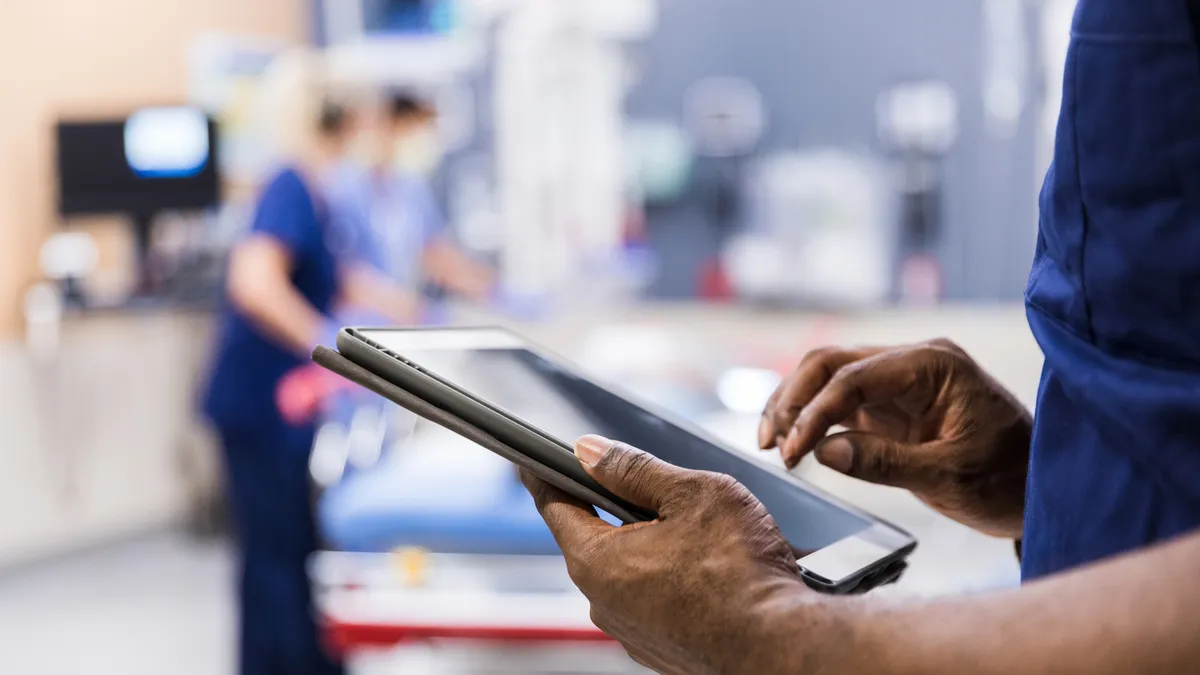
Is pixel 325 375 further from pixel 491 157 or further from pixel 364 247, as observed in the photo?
pixel 491 157

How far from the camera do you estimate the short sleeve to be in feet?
8.83

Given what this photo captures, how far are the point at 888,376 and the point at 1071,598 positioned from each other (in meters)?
0.39

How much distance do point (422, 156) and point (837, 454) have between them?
4119mm

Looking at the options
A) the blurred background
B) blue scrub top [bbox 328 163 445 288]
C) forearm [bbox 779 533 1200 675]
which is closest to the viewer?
forearm [bbox 779 533 1200 675]

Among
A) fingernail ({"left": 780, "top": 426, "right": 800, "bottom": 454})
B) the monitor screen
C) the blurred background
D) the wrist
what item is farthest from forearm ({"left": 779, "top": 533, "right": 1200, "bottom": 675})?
the monitor screen

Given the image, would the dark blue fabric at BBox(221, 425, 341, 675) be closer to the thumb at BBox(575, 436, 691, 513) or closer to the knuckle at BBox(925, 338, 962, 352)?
the knuckle at BBox(925, 338, 962, 352)

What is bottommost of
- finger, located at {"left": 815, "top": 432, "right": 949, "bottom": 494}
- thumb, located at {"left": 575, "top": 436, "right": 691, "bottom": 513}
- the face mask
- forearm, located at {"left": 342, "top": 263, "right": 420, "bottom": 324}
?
forearm, located at {"left": 342, "top": 263, "right": 420, "bottom": 324}

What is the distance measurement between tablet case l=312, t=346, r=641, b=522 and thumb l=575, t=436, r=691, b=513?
0.04ft

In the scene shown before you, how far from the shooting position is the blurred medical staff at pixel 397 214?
3354mm

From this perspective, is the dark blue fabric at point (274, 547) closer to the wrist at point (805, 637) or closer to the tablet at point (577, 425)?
the tablet at point (577, 425)

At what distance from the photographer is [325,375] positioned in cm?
262

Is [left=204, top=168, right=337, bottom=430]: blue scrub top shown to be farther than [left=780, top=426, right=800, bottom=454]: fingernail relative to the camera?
Yes

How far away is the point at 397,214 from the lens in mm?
3699

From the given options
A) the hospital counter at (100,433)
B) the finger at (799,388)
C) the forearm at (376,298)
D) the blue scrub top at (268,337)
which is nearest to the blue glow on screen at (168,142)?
the hospital counter at (100,433)
